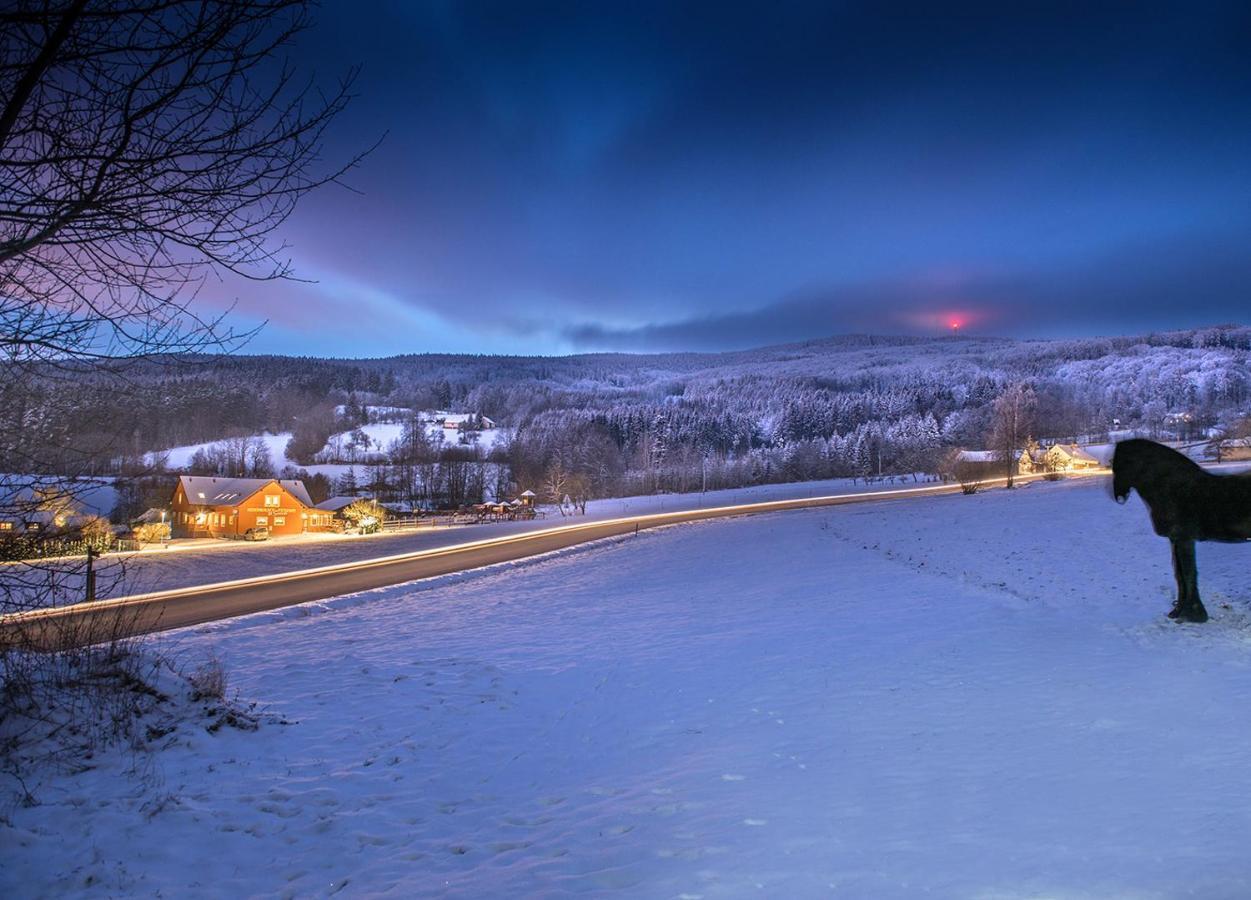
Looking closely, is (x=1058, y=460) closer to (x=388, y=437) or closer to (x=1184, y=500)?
(x=1184, y=500)

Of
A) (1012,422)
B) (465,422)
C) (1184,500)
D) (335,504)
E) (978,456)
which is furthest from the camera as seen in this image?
(465,422)

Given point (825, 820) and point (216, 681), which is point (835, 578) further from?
point (216, 681)

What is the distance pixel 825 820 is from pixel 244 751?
626cm

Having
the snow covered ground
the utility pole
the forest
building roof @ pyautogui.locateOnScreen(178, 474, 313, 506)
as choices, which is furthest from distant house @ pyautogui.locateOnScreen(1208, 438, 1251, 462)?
building roof @ pyautogui.locateOnScreen(178, 474, 313, 506)

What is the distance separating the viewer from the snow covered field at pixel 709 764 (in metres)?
4.72

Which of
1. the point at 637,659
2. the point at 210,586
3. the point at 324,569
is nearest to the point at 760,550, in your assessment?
the point at 637,659

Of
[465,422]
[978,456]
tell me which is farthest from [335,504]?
[465,422]

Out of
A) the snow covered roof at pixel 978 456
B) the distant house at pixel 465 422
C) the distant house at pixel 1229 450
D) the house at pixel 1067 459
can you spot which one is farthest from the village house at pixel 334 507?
the distant house at pixel 465 422

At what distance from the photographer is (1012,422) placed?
200 feet

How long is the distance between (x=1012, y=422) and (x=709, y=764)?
6544cm

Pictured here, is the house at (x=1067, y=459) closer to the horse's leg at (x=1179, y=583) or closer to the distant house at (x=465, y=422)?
the horse's leg at (x=1179, y=583)

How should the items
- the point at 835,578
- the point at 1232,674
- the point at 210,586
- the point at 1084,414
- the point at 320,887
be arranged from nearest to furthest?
the point at 320,887
the point at 1232,674
the point at 835,578
the point at 210,586
the point at 1084,414

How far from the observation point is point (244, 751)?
7.07 meters

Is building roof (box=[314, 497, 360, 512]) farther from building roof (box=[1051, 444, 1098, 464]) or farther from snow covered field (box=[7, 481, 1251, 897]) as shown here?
building roof (box=[1051, 444, 1098, 464])
